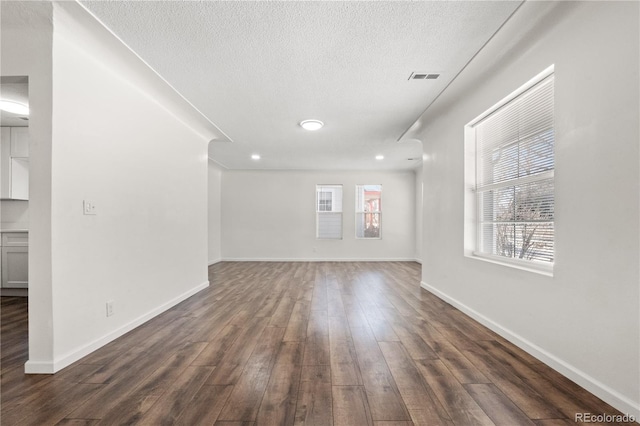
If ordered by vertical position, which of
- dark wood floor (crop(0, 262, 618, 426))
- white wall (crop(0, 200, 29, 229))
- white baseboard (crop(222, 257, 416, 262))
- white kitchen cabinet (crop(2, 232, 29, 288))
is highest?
white wall (crop(0, 200, 29, 229))

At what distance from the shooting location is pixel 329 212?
26.2 ft

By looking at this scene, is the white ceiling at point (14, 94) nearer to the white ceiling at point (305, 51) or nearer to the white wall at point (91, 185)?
the white wall at point (91, 185)

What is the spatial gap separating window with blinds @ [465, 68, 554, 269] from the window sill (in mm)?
18

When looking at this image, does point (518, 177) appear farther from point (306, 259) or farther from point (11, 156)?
point (11, 156)

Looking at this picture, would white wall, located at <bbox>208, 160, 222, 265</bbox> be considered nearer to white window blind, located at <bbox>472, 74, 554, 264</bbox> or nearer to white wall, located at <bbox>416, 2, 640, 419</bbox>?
white window blind, located at <bbox>472, 74, 554, 264</bbox>

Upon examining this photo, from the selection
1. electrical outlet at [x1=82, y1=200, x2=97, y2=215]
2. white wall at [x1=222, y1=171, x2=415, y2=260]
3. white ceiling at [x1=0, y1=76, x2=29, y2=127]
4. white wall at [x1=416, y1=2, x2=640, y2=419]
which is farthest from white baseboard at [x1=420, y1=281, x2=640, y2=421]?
white wall at [x1=222, y1=171, x2=415, y2=260]

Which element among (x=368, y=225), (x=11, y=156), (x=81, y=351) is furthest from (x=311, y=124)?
(x=368, y=225)

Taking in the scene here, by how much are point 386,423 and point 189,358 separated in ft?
5.05

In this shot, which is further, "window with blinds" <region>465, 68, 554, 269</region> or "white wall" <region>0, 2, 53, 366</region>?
"window with blinds" <region>465, 68, 554, 269</region>

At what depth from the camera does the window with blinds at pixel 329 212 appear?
313 inches

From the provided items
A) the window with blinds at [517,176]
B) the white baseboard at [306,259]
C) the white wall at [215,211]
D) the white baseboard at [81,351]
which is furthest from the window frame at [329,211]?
the white baseboard at [81,351]

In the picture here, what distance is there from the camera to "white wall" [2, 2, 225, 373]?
1.96 m

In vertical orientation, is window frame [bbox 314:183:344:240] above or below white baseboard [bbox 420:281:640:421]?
above

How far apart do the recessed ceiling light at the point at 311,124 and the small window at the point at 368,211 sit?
4.05m
